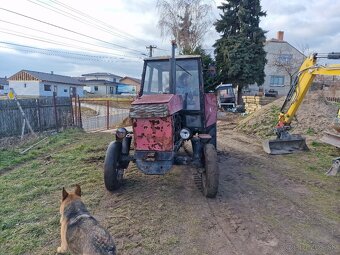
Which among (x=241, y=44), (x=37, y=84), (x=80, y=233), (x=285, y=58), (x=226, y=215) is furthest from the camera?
(x=37, y=84)

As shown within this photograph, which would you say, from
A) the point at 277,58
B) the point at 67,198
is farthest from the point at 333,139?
the point at 277,58

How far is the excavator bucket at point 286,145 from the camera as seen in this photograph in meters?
9.63

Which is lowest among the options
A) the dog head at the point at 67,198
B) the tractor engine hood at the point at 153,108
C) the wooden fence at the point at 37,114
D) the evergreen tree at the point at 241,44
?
the dog head at the point at 67,198

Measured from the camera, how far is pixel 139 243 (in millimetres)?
3963

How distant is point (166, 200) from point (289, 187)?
8.99 feet

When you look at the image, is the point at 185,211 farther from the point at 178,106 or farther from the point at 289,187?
the point at 289,187

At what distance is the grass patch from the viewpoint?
13.3 ft

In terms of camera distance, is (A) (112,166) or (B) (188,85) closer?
(A) (112,166)

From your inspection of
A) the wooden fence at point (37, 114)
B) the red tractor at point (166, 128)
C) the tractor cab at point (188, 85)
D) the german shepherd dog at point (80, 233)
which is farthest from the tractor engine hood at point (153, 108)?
the wooden fence at point (37, 114)

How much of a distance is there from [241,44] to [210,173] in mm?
22476

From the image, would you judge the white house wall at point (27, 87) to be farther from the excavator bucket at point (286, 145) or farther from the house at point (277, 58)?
the excavator bucket at point (286, 145)

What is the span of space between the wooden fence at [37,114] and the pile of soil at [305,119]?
7.72 meters

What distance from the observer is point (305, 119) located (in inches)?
501

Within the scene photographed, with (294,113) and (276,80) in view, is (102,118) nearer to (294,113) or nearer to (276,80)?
(294,113)
